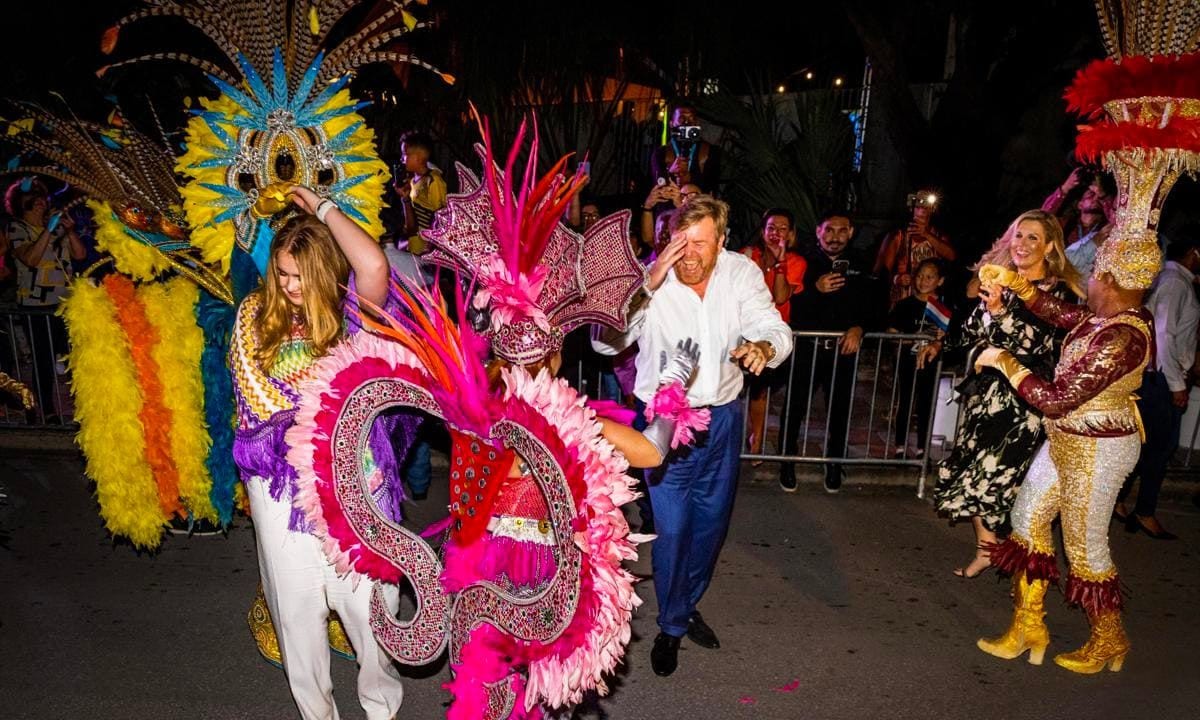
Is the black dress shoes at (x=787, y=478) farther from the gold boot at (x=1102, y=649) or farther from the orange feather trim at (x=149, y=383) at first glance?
the orange feather trim at (x=149, y=383)

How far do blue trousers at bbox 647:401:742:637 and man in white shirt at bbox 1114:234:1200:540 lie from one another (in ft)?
10.6

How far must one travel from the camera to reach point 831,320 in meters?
6.16

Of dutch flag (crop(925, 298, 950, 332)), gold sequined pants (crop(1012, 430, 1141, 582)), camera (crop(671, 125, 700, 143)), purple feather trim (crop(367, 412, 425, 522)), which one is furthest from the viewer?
camera (crop(671, 125, 700, 143))

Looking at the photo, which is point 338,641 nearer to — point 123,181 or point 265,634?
point 265,634

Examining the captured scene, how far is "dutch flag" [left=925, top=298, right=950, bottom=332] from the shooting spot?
236 inches

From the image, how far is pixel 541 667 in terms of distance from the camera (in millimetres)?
2406

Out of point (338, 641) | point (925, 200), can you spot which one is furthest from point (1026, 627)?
point (925, 200)

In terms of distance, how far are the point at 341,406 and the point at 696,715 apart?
2.08 meters

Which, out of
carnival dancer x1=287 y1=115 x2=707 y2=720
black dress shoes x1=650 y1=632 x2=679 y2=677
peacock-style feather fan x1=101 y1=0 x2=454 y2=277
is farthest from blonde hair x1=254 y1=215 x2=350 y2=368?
black dress shoes x1=650 y1=632 x2=679 y2=677

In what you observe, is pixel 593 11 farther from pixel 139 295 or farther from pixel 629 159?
pixel 139 295

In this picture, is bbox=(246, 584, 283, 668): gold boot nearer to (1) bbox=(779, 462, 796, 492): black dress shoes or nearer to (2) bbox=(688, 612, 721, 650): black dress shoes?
(2) bbox=(688, 612, 721, 650): black dress shoes

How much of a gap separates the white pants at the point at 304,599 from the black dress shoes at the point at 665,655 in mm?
1356

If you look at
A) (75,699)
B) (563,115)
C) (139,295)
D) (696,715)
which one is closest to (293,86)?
(139,295)

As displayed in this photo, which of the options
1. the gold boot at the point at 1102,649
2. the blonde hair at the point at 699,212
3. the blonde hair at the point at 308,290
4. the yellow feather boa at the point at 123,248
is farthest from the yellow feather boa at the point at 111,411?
the gold boot at the point at 1102,649
